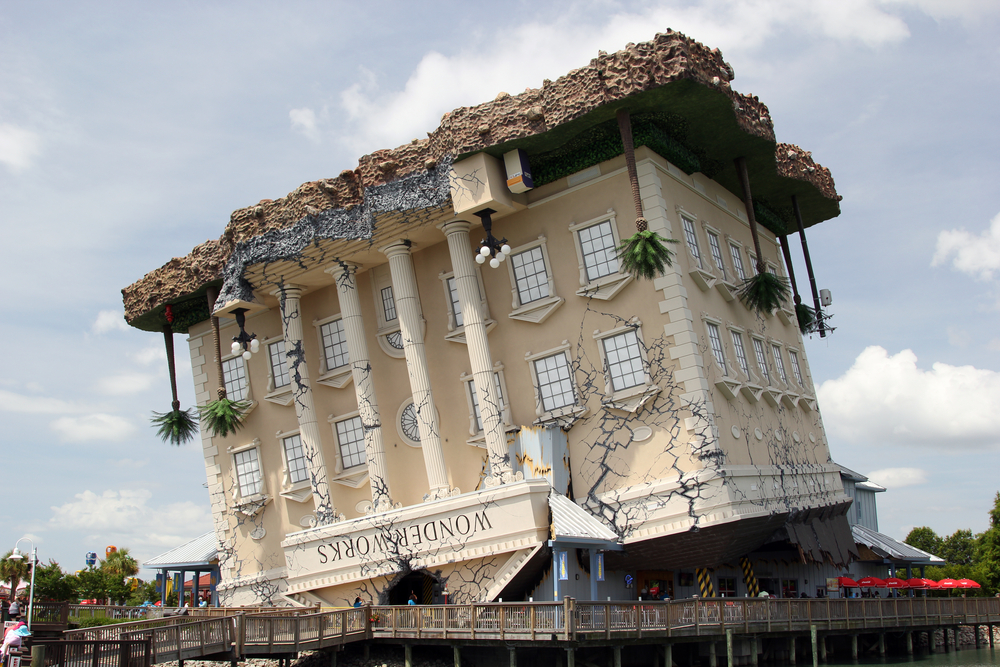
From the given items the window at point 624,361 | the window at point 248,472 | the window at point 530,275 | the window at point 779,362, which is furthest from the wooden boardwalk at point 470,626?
the window at point 530,275

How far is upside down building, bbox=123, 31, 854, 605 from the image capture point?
23797mm

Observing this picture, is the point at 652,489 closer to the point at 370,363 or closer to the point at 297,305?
the point at 370,363

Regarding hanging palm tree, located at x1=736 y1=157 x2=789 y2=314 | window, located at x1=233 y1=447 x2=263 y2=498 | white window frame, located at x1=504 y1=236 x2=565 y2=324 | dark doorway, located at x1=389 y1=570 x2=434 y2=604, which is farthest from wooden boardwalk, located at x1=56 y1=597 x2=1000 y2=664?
hanging palm tree, located at x1=736 y1=157 x2=789 y2=314

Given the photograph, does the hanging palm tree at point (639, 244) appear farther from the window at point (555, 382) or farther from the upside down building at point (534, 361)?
the window at point (555, 382)

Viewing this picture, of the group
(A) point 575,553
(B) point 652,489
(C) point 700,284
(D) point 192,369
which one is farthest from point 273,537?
(C) point 700,284

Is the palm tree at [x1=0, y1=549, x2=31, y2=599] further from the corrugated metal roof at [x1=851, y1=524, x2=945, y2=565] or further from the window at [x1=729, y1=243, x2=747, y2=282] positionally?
the corrugated metal roof at [x1=851, y1=524, x2=945, y2=565]

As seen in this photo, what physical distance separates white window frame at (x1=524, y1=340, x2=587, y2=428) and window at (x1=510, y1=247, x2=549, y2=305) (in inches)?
66.8

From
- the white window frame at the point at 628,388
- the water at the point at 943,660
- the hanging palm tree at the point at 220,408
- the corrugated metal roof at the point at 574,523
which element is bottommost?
the water at the point at 943,660

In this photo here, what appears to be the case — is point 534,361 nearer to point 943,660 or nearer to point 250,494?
→ point 250,494

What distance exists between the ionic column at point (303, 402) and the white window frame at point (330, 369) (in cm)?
72

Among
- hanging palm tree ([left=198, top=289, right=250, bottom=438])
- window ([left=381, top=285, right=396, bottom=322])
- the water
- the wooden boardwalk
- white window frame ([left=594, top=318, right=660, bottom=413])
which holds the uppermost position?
window ([left=381, top=285, right=396, bottom=322])

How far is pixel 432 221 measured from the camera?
89.4ft

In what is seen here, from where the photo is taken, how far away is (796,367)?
32.4 meters

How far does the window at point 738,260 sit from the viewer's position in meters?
29.2
